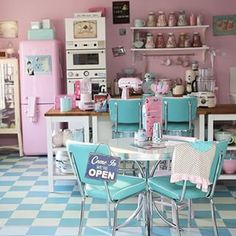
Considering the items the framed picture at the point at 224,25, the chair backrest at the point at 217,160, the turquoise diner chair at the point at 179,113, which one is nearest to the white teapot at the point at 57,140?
the turquoise diner chair at the point at 179,113

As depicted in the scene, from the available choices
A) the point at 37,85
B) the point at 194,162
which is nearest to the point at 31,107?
the point at 37,85

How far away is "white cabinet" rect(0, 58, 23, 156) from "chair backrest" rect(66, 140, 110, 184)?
140 inches

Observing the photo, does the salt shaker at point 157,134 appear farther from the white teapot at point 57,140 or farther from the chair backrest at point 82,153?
the white teapot at point 57,140

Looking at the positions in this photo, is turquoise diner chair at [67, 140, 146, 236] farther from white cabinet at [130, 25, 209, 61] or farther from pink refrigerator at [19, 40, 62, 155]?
white cabinet at [130, 25, 209, 61]

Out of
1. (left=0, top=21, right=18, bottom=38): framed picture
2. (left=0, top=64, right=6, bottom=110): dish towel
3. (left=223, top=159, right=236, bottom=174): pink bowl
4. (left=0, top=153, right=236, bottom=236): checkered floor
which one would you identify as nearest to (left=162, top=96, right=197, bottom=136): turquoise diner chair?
(left=223, top=159, right=236, bottom=174): pink bowl

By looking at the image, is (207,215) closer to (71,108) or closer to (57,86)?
(71,108)

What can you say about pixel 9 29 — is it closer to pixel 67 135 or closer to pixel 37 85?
pixel 37 85

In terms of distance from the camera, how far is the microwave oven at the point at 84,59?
20.0 feet

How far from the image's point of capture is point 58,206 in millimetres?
4074

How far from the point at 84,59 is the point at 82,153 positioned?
3450 millimetres

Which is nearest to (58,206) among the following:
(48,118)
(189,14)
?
(48,118)

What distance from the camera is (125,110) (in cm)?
411

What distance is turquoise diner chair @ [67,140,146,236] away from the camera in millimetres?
2820

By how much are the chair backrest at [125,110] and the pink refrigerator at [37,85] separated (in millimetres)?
2185
